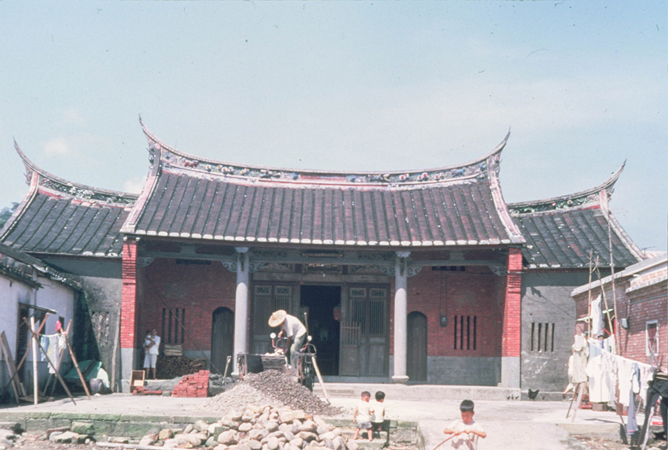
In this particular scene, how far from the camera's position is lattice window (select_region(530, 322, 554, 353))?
18312 mm

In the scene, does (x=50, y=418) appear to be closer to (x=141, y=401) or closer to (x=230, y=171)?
(x=141, y=401)

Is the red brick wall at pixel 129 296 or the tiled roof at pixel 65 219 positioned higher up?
the tiled roof at pixel 65 219

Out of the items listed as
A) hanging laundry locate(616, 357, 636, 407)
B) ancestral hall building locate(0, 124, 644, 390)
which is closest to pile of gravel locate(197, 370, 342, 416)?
ancestral hall building locate(0, 124, 644, 390)

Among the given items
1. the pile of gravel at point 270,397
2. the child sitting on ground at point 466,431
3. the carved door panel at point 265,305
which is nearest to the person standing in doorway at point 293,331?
the pile of gravel at point 270,397

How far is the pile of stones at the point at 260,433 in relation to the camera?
11148 millimetres

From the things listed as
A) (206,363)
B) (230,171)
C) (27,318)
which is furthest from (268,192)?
(27,318)

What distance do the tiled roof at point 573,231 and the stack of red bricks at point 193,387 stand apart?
331 inches

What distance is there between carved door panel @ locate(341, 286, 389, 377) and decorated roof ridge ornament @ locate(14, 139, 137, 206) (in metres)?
6.85

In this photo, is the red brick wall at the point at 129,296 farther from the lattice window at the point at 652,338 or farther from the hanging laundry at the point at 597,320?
the lattice window at the point at 652,338

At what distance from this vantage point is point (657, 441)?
434 inches

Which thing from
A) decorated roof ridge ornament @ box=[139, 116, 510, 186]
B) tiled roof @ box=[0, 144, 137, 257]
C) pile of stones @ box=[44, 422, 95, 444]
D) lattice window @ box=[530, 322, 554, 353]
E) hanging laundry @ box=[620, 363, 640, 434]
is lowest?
pile of stones @ box=[44, 422, 95, 444]

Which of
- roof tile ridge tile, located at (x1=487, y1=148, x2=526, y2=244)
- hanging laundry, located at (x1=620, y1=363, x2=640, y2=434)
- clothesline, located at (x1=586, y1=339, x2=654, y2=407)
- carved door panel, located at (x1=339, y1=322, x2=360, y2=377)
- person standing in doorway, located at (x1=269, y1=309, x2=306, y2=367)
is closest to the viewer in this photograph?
hanging laundry, located at (x1=620, y1=363, x2=640, y2=434)

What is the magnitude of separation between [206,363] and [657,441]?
1169 centimetres

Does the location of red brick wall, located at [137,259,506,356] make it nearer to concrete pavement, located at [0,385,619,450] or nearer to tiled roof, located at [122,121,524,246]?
tiled roof, located at [122,121,524,246]
